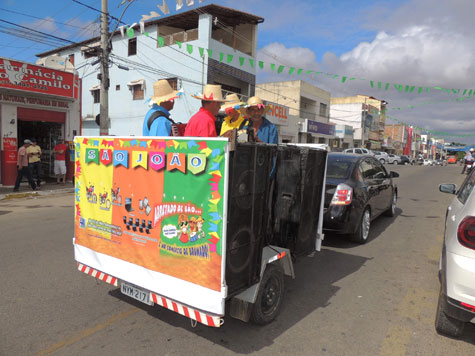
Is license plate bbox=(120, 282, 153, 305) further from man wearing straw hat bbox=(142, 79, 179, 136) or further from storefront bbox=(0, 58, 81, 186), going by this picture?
storefront bbox=(0, 58, 81, 186)

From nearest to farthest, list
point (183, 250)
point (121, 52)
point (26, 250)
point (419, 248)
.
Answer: point (183, 250)
point (26, 250)
point (419, 248)
point (121, 52)

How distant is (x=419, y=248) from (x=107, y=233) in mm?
5165

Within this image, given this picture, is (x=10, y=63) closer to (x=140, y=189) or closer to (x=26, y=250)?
(x=26, y=250)

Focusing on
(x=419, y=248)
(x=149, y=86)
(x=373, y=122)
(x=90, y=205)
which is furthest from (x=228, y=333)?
(x=373, y=122)

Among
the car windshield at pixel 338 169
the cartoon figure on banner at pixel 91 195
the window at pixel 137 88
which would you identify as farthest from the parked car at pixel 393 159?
the cartoon figure on banner at pixel 91 195

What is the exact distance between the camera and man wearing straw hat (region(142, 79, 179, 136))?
3499mm

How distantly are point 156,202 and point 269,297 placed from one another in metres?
1.41

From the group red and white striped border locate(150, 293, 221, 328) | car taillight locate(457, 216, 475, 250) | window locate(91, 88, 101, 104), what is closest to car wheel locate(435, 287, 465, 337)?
car taillight locate(457, 216, 475, 250)

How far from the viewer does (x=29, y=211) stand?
831cm

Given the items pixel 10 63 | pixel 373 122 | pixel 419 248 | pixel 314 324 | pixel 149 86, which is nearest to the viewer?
pixel 314 324

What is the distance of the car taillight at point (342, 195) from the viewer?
17.5 feet

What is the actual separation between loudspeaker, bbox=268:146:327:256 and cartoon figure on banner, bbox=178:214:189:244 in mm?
1198

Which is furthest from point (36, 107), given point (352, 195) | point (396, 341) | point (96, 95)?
point (96, 95)

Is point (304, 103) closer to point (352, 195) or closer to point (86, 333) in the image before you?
point (352, 195)
